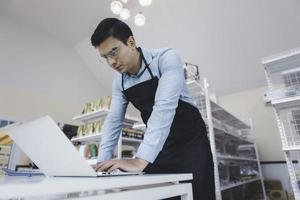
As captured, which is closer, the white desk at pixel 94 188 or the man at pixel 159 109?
the white desk at pixel 94 188

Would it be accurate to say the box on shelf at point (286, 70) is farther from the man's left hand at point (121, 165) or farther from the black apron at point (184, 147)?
the man's left hand at point (121, 165)

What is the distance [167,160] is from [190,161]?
8 cm

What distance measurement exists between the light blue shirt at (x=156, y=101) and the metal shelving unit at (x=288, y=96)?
3.19 feet

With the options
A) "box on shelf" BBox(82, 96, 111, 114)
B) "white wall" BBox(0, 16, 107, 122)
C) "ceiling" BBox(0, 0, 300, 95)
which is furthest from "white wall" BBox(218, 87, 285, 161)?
"white wall" BBox(0, 16, 107, 122)

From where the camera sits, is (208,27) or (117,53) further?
(208,27)

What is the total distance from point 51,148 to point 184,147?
1.65 ft

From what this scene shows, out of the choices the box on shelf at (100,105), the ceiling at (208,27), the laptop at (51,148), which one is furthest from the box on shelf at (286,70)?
the box on shelf at (100,105)

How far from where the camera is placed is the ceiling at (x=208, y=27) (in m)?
2.88

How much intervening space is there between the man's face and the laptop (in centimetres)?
43

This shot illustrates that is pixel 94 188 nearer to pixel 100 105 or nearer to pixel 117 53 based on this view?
pixel 117 53

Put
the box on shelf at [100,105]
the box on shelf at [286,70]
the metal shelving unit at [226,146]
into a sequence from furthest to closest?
the box on shelf at [100,105], the metal shelving unit at [226,146], the box on shelf at [286,70]

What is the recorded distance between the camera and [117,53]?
87cm

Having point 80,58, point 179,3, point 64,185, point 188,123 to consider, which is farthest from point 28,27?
point 64,185

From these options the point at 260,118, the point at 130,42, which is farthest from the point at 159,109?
the point at 260,118
